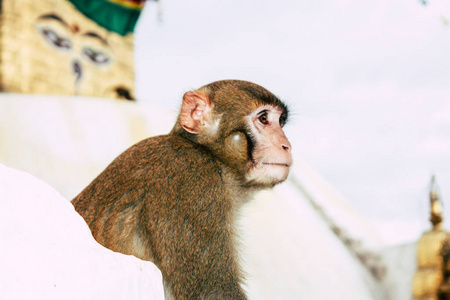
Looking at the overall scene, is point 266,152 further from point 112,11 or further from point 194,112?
point 112,11

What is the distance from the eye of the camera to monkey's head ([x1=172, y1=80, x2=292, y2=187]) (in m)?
1.93

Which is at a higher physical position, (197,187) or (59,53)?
(197,187)

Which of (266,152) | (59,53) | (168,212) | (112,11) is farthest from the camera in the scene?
(112,11)

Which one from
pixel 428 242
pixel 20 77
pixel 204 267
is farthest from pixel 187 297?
pixel 20 77

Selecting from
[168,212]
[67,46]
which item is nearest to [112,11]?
[67,46]

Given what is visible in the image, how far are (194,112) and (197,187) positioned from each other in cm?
26

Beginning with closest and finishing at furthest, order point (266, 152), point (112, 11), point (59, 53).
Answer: point (266, 152) → point (59, 53) → point (112, 11)

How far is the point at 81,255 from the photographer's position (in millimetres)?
1057

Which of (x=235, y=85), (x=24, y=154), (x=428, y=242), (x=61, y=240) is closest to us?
(x=61, y=240)

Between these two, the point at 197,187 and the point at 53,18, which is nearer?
the point at 197,187

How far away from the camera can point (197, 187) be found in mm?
1837

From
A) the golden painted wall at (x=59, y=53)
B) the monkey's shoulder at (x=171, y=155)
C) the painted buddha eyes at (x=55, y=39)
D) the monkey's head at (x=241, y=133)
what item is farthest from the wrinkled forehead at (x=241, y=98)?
the painted buddha eyes at (x=55, y=39)

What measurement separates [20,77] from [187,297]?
3.82 m

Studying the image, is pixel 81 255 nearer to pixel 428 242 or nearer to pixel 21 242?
pixel 21 242
